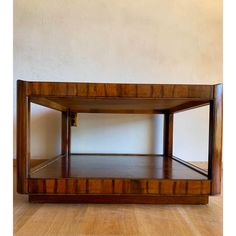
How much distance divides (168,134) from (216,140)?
0.57 metres

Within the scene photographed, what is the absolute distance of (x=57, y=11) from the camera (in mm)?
1367

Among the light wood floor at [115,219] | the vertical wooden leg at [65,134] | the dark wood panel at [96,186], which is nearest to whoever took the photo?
the light wood floor at [115,219]

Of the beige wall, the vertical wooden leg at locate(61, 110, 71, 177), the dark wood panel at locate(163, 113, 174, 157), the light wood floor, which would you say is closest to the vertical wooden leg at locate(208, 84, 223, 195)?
the light wood floor

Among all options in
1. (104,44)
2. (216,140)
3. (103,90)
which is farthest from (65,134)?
(216,140)

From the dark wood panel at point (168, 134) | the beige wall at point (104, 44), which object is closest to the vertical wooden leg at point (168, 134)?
the dark wood panel at point (168, 134)

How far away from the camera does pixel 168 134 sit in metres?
1.29

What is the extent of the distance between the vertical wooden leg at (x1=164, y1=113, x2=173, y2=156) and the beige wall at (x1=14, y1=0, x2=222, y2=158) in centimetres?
15

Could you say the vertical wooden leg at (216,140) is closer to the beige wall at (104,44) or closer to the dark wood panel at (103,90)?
the dark wood panel at (103,90)

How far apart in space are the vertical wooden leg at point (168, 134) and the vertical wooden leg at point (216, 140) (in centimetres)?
56

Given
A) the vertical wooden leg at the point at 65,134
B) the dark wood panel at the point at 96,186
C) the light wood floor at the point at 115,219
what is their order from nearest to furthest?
1. the light wood floor at the point at 115,219
2. the dark wood panel at the point at 96,186
3. the vertical wooden leg at the point at 65,134

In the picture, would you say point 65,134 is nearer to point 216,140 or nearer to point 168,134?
point 168,134

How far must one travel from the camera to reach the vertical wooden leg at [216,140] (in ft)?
2.35
